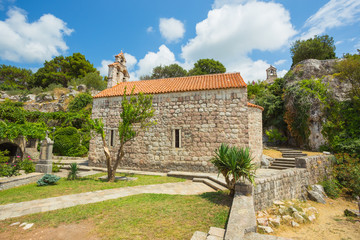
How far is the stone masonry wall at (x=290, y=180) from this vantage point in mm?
5980

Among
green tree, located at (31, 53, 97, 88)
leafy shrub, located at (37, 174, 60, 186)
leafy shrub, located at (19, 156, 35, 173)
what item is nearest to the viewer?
leafy shrub, located at (37, 174, 60, 186)

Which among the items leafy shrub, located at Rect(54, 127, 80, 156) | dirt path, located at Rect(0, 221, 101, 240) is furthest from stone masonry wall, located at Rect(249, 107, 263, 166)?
leafy shrub, located at Rect(54, 127, 80, 156)

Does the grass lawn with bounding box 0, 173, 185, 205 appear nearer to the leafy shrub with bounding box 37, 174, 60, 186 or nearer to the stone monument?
the leafy shrub with bounding box 37, 174, 60, 186

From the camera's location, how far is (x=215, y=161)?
563 centimetres

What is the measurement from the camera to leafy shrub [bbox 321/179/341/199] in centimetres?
915

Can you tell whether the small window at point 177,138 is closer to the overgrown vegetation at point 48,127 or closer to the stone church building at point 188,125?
the stone church building at point 188,125

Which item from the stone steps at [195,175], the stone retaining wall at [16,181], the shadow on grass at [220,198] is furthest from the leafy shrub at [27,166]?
the shadow on grass at [220,198]

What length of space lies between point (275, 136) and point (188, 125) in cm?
1124

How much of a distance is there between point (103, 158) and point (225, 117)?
894 cm

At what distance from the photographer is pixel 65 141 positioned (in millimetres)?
16141

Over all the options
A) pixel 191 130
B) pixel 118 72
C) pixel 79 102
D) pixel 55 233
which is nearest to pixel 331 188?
pixel 191 130

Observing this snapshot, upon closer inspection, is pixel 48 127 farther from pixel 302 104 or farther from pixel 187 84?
pixel 302 104

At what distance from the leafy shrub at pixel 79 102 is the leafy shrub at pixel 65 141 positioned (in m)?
5.93

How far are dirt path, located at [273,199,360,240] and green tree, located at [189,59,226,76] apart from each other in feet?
92.6
